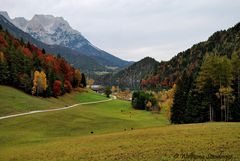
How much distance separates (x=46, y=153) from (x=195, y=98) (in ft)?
159

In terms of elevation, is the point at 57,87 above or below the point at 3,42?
below

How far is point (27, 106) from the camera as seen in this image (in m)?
105

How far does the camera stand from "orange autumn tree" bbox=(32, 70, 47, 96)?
13000cm

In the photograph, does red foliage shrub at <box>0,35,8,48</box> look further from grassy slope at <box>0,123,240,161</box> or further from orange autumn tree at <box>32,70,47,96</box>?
grassy slope at <box>0,123,240,161</box>

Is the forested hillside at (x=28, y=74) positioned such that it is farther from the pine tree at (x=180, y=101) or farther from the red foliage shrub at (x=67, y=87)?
the pine tree at (x=180, y=101)

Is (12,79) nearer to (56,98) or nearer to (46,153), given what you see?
(56,98)

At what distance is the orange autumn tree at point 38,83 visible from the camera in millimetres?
130000

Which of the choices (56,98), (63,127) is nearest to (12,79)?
(56,98)

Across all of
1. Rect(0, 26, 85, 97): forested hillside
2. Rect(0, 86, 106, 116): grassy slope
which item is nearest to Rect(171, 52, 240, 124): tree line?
Rect(0, 86, 106, 116): grassy slope

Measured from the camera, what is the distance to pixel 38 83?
428 feet

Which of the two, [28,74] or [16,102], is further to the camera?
[28,74]

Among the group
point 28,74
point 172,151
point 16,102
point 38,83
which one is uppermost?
point 28,74

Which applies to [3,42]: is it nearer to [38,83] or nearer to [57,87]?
[57,87]

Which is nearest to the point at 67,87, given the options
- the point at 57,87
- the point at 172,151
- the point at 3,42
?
the point at 57,87
